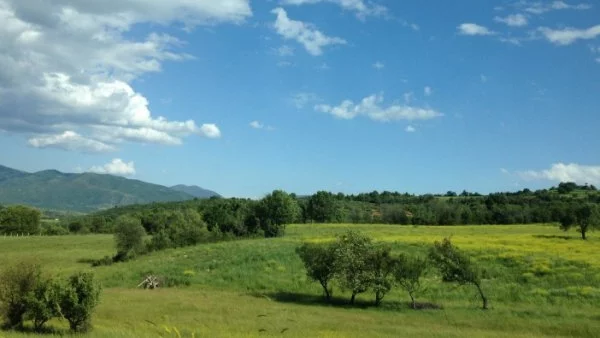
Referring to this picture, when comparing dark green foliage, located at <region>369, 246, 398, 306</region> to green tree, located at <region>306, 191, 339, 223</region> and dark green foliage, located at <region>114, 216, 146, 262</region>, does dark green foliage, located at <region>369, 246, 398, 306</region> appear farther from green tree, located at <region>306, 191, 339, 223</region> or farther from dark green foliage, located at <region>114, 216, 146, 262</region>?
green tree, located at <region>306, 191, 339, 223</region>

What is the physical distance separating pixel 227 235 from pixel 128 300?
210ft

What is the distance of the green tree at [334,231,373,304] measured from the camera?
39.9 metres

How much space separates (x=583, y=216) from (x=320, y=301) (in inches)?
2275

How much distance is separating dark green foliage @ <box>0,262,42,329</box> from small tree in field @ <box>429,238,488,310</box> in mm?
27677

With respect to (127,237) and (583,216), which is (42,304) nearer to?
(127,237)

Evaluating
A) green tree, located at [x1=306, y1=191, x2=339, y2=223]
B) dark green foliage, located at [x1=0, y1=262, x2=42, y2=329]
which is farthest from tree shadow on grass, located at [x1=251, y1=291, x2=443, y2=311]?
green tree, located at [x1=306, y1=191, x2=339, y2=223]

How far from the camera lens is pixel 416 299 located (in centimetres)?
4066

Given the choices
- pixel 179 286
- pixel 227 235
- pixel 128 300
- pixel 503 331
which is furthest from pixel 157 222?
pixel 503 331

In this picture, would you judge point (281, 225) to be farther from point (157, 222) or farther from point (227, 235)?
point (157, 222)

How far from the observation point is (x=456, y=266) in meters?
38.8

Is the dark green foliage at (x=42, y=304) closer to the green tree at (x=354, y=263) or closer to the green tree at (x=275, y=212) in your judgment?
the green tree at (x=354, y=263)

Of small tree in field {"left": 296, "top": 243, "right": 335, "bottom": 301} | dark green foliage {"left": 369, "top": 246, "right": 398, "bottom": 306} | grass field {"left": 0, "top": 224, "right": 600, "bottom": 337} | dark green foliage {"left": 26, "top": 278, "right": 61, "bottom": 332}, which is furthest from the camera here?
small tree in field {"left": 296, "top": 243, "right": 335, "bottom": 301}

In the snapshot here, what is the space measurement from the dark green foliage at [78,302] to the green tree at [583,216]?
76.2 meters

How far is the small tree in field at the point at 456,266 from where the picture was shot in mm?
38281
